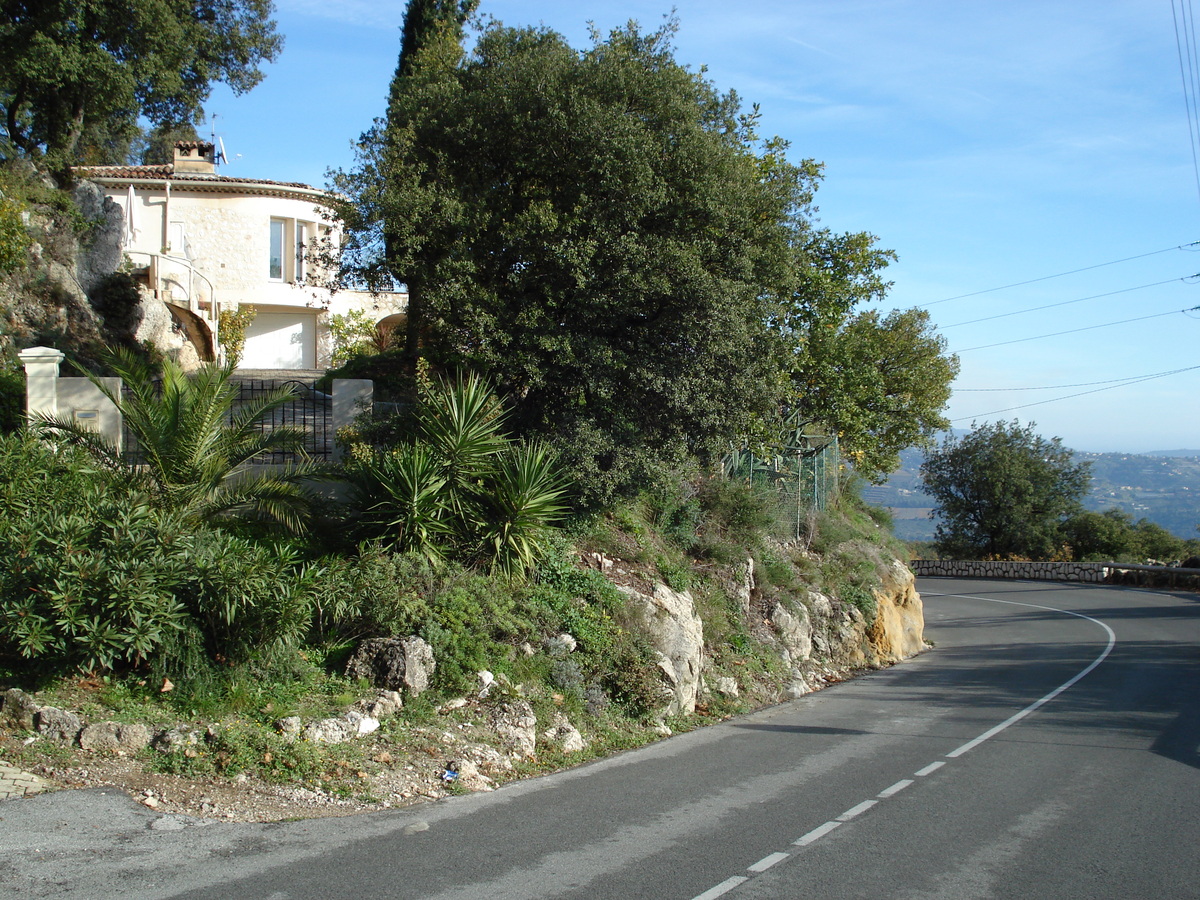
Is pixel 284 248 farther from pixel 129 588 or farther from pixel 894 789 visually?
pixel 894 789

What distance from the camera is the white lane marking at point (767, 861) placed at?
253 inches

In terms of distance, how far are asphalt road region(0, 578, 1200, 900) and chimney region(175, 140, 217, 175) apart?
29817 mm

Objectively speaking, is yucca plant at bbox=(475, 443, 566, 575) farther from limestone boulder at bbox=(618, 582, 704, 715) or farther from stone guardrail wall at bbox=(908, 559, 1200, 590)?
stone guardrail wall at bbox=(908, 559, 1200, 590)

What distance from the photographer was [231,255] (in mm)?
29719

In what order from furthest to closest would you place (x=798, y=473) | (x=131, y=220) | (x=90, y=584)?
(x=131, y=220), (x=798, y=473), (x=90, y=584)

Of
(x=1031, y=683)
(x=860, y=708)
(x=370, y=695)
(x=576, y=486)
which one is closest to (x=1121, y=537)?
(x=1031, y=683)

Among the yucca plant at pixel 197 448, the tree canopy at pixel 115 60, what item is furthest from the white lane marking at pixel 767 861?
the tree canopy at pixel 115 60

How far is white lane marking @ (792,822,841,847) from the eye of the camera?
7000mm

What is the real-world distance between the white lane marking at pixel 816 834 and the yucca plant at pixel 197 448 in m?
6.53

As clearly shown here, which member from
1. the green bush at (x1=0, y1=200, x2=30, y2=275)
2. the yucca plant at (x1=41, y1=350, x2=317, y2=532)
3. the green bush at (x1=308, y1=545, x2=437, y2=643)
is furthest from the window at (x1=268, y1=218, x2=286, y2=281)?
the green bush at (x1=308, y1=545, x2=437, y2=643)

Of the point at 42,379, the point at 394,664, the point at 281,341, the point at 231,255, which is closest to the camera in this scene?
the point at 394,664

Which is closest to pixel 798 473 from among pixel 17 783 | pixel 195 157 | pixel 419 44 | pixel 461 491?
pixel 461 491

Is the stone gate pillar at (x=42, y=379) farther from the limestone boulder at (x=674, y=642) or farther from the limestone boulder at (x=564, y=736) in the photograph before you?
the limestone boulder at (x=674, y=642)

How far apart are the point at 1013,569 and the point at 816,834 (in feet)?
143
